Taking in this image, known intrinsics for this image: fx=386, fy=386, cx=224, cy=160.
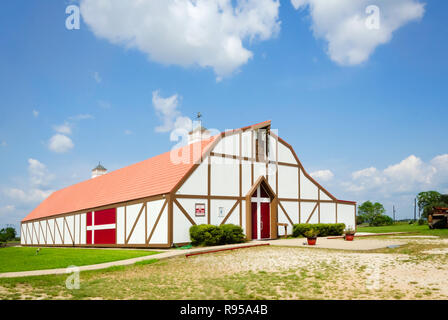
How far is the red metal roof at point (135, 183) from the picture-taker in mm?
23094

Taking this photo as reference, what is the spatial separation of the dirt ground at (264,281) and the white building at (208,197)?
7.90 metres

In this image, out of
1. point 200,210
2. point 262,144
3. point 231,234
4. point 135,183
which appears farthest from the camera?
point 135,183

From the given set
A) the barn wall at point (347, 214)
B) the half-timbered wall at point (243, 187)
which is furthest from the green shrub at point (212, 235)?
the barn wall at point (347, 214)

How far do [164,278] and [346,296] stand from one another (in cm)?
504

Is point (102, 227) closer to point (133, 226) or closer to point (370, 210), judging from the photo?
point (133, 226)

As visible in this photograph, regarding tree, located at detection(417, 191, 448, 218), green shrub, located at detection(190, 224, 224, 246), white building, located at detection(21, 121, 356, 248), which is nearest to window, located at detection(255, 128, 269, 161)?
white building, located at detection(21, 121, 356, 248)

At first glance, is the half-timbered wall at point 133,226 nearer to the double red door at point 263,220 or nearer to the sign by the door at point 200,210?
the sign by the door at point 200,210

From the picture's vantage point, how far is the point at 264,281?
952 cm

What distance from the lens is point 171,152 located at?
29328 mm

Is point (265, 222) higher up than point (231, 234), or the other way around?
point (265, 222)

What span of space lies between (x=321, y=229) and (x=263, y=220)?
4968mm

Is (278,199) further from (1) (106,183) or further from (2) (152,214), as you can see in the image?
(1) (106,183)

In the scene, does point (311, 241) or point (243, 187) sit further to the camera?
point (243, 187)

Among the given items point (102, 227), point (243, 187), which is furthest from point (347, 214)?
point (102, 227)
